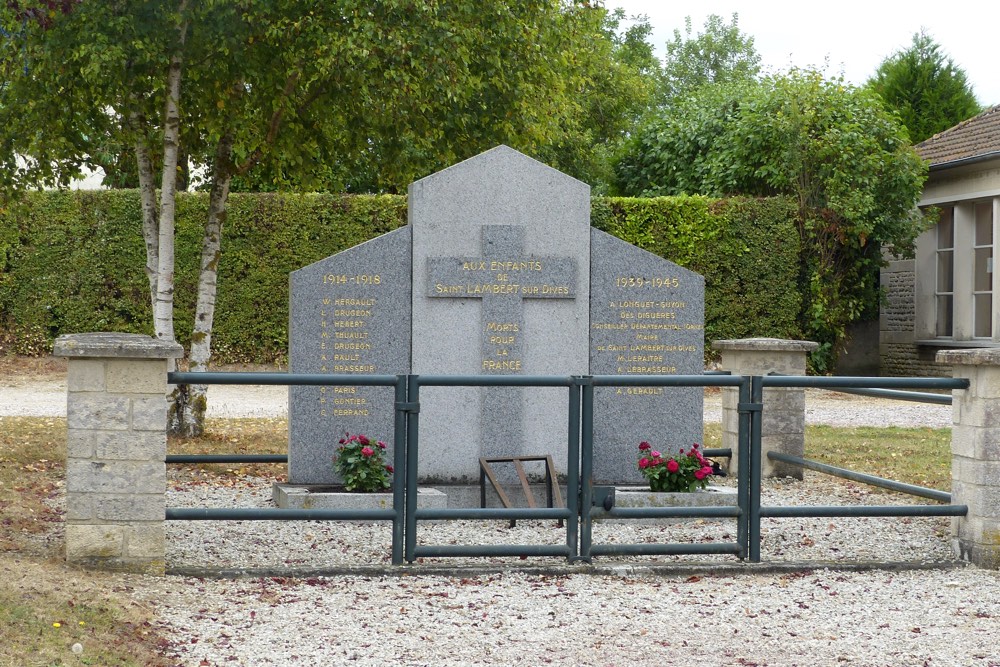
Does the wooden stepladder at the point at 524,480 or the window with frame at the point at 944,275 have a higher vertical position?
the window with frame at the point at 944,275

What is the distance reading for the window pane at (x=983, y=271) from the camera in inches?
747

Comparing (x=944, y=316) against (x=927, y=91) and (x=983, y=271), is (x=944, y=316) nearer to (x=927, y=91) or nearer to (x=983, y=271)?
(x=983, y=271)

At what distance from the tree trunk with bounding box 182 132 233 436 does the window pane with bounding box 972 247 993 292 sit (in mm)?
12706

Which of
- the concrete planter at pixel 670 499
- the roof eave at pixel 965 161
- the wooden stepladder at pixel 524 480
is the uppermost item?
the roof eave at pixel 965 161

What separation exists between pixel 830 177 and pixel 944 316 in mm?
3525

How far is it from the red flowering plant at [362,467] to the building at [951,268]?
13187mm

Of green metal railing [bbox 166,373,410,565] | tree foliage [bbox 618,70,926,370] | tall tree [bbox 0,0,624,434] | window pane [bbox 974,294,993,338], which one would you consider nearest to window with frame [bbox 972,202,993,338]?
window pane [bbox 974,294,993,338]

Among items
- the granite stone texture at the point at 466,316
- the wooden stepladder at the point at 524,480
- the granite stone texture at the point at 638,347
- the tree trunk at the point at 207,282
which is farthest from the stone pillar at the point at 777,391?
the tree trunk at the point at 207,282

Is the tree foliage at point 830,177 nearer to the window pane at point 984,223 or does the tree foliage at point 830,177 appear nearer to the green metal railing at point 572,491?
the window pane at point 984,223

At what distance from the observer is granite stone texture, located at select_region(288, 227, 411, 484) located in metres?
8.17

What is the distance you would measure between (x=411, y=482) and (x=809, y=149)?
13.9 metres

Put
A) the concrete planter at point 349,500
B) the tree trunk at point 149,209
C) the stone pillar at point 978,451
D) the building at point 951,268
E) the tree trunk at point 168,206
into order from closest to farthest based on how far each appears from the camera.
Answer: the stone pillar at point 978,451 → the concrete planter at point 349,500 → the tree trunk at point 168,206 → the tree trunk at point 149,209 → the building at point 951,268

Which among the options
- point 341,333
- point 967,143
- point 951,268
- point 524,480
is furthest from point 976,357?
point 967,143

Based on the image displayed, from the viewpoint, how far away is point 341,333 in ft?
27.0
